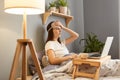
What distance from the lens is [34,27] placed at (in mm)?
2715

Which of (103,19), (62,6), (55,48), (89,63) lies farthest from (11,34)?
(103,19)

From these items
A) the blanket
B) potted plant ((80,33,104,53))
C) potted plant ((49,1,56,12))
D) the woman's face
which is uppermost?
potted plant ((49,1,56,12))

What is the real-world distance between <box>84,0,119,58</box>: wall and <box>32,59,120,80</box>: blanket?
180 cm

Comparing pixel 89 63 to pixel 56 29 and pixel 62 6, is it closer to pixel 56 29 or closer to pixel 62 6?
pixel 56 29

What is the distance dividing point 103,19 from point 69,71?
2.11 meters

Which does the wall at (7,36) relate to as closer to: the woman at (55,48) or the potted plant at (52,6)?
the woman at (55,48)

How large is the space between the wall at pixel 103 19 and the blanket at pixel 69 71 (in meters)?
1.80

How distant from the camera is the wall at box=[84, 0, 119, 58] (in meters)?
4.03

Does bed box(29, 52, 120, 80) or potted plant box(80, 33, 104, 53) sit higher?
potted plant box(80, 33, 104, 53)

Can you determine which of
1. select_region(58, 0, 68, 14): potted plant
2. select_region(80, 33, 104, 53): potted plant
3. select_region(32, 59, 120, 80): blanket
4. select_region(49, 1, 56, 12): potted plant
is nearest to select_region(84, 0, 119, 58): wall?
select_region(80, 33, 104, 53): potted plant

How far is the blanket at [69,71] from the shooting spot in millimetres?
2135

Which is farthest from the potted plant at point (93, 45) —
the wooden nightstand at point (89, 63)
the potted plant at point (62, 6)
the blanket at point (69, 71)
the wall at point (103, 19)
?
the wooden nightstand at point (89, 63)

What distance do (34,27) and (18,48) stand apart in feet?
3.06

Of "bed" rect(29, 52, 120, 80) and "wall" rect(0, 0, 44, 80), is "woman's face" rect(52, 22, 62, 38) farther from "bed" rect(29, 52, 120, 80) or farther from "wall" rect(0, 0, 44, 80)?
"bed" rect(29, 52, 120, 80)
